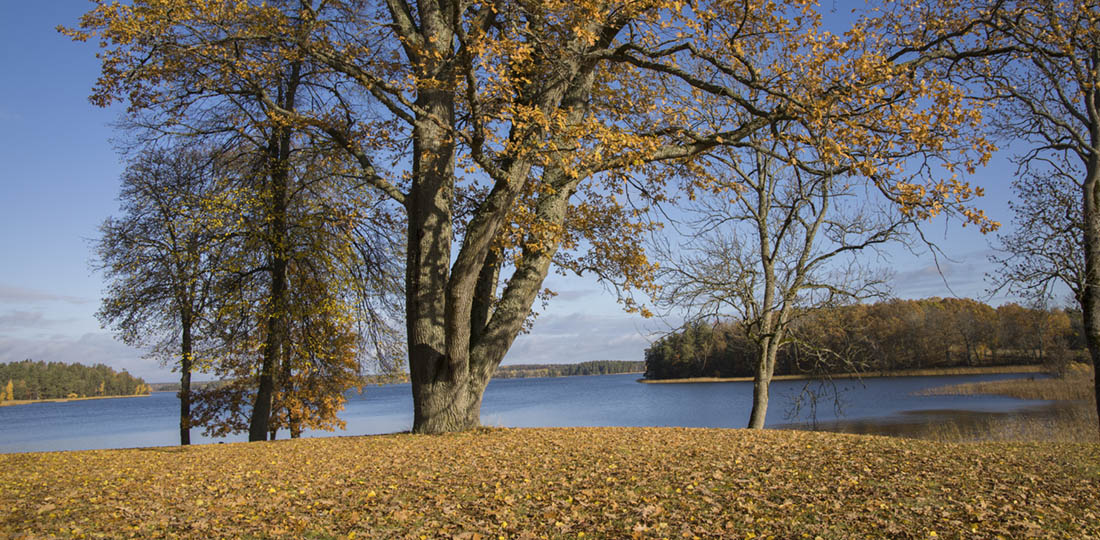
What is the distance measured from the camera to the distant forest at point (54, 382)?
230 feet

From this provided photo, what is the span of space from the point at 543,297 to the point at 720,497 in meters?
6.37

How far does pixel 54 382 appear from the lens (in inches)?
2788

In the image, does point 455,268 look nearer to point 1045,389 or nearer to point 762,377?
point 762,377

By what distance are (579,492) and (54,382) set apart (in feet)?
286

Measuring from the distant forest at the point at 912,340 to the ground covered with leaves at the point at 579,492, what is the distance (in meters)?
5.56

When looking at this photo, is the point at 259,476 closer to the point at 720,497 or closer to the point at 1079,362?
the point at 720,497

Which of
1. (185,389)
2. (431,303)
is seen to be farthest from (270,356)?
(431,303)

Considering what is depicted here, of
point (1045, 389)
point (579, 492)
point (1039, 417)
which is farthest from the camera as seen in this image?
point (1045, 389)

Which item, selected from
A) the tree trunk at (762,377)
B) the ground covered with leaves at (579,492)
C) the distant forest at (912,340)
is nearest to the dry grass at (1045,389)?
the distant forest at (912,340)

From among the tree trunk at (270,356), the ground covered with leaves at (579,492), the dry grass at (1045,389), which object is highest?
the tree trunk at (270,356)

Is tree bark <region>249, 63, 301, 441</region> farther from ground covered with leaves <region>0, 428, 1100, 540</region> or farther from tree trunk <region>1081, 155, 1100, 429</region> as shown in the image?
tree trunk <region>1081, 155, 1100, 429</region>

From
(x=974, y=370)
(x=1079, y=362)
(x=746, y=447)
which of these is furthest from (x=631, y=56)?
(x=974, y=370)

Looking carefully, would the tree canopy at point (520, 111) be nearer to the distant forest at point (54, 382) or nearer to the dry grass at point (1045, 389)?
the dry grass at point (1045, 389)

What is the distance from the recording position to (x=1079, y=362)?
30.4 metres
